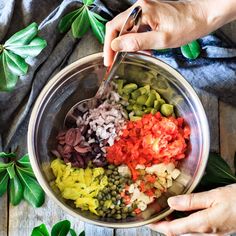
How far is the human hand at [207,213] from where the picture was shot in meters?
1.01

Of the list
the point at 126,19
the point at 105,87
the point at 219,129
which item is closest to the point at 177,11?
the point at 126,19

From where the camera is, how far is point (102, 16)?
1.26m

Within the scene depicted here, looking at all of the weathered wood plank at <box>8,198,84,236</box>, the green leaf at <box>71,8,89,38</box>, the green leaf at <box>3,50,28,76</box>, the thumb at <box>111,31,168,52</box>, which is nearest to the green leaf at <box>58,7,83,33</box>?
the green leaf at <box>71,8,89,38</box>

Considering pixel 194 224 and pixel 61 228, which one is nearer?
pixel 194 224

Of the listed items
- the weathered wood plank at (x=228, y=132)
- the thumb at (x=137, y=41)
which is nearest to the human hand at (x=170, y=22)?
the thumb at (x=137, y=41)

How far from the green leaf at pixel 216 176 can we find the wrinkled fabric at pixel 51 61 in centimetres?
17

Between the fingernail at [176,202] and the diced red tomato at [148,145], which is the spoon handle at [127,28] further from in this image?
the fingernail at [176,202]

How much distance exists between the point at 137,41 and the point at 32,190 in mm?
406

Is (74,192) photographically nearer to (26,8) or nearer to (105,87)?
(105,87)

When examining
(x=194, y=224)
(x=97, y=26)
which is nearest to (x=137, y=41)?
(x=97, y=26)

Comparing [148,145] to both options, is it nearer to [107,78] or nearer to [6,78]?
[107,78]

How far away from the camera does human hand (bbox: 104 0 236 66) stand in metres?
1.03

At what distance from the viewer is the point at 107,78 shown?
1.11 m

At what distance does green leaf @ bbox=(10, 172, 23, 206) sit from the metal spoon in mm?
163
